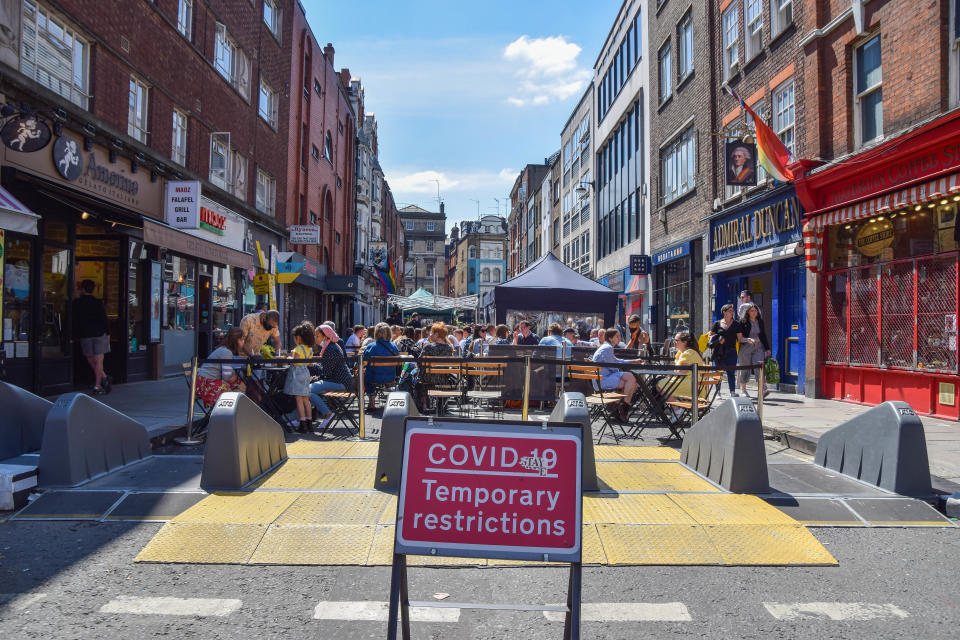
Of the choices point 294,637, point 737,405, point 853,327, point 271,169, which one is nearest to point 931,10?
point 853,327

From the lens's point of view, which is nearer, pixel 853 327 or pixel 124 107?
pixel 853 327

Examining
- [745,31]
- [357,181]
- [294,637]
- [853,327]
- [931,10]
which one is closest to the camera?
[294,637]

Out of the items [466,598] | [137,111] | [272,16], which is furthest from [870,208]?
[272,16]

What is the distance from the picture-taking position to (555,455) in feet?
9.43

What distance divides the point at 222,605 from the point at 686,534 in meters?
3.03

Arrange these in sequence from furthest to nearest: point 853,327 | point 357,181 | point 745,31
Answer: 1. point 357,181
2. point 745,31
3. point 853,327

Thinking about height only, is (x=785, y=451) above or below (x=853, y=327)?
below

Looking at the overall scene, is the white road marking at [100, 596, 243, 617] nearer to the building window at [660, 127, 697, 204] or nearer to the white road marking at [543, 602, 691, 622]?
the white road marking at [543, 602, 691, 622]

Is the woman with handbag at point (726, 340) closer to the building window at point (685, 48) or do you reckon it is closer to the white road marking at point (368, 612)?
the white road marking at point (368, 612)

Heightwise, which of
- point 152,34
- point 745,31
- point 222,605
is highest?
point 745,31

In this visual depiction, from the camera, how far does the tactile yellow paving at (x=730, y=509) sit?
16.0 feet

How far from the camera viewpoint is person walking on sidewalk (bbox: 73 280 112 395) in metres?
11.3

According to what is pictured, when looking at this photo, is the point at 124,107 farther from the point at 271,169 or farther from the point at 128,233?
the point at 271,169

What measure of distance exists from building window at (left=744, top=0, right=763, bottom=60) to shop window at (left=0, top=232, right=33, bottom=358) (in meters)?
15.5
